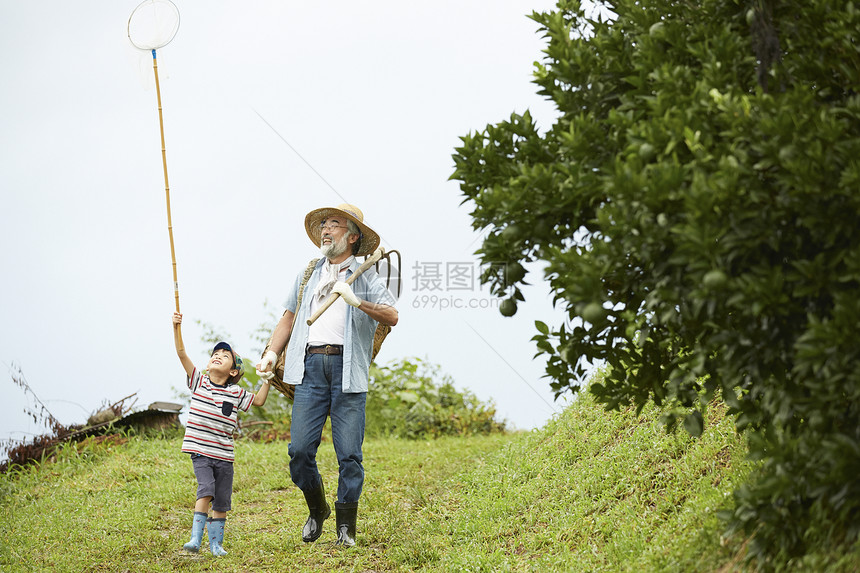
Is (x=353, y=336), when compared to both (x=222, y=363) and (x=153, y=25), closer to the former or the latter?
(x=222, y=363)

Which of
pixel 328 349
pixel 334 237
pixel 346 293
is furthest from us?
pixel 334 237

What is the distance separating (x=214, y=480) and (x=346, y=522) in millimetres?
1056

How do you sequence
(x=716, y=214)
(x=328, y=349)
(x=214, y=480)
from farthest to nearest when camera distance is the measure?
(x=214, y=480) < (x=328, y=349) < (x=716, y=214)

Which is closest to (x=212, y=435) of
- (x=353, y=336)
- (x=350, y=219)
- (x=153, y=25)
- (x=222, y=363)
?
(x=222, y=363)

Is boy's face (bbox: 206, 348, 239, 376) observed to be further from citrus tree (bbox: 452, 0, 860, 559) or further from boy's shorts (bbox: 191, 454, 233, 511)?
citrus tree (bbox: 452, 0, 860, 559)

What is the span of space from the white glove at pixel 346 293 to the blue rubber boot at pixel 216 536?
197 centimetres

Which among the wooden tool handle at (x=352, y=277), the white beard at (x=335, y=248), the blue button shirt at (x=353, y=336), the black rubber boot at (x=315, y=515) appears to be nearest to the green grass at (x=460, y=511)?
the black rubber boot at (x=315, y=515)

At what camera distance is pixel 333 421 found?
229 inches

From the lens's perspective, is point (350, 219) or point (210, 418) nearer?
point (210, 418)

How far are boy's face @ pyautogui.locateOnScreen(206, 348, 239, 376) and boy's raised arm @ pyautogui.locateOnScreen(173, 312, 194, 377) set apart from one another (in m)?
0.17

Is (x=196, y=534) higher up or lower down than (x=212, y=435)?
lower down

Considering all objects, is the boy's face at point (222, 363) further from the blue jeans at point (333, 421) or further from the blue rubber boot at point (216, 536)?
the blue rubber boot at point (216, 536)

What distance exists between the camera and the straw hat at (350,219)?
5.99 meters

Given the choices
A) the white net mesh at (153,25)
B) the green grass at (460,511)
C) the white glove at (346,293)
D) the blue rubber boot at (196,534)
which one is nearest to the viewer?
the green grass at (460,511)
